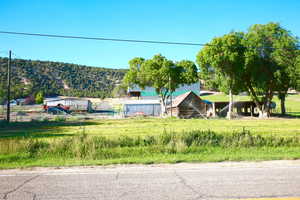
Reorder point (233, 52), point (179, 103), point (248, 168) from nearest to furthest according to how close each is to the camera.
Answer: point (248, 168)
point (233, 52)
point (179, 103)

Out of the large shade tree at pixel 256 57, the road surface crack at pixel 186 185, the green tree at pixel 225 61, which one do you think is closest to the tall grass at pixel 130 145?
the road surface crack at pixel 186 185

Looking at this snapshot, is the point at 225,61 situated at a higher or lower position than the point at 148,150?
higher

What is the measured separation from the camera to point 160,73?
4634 centimetres

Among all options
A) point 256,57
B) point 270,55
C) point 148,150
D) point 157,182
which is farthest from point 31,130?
point 270,55

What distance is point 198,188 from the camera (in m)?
6.17

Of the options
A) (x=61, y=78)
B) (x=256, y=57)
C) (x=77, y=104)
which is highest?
(x=61, y=78)

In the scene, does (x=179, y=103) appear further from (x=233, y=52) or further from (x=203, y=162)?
(x=203, y=162)

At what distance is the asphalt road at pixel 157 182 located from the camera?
227 inches

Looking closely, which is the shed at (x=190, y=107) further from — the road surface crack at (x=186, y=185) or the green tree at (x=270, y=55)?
the road surface crack at (x=186, y=185)

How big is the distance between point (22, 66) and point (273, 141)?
13847cm

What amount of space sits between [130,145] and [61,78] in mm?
139133

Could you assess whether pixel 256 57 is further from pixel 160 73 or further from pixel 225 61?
pixel 160 73

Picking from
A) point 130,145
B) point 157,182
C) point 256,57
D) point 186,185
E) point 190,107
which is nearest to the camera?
point 186,185

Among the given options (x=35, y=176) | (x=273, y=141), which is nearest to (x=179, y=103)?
(x=273, y=141)
